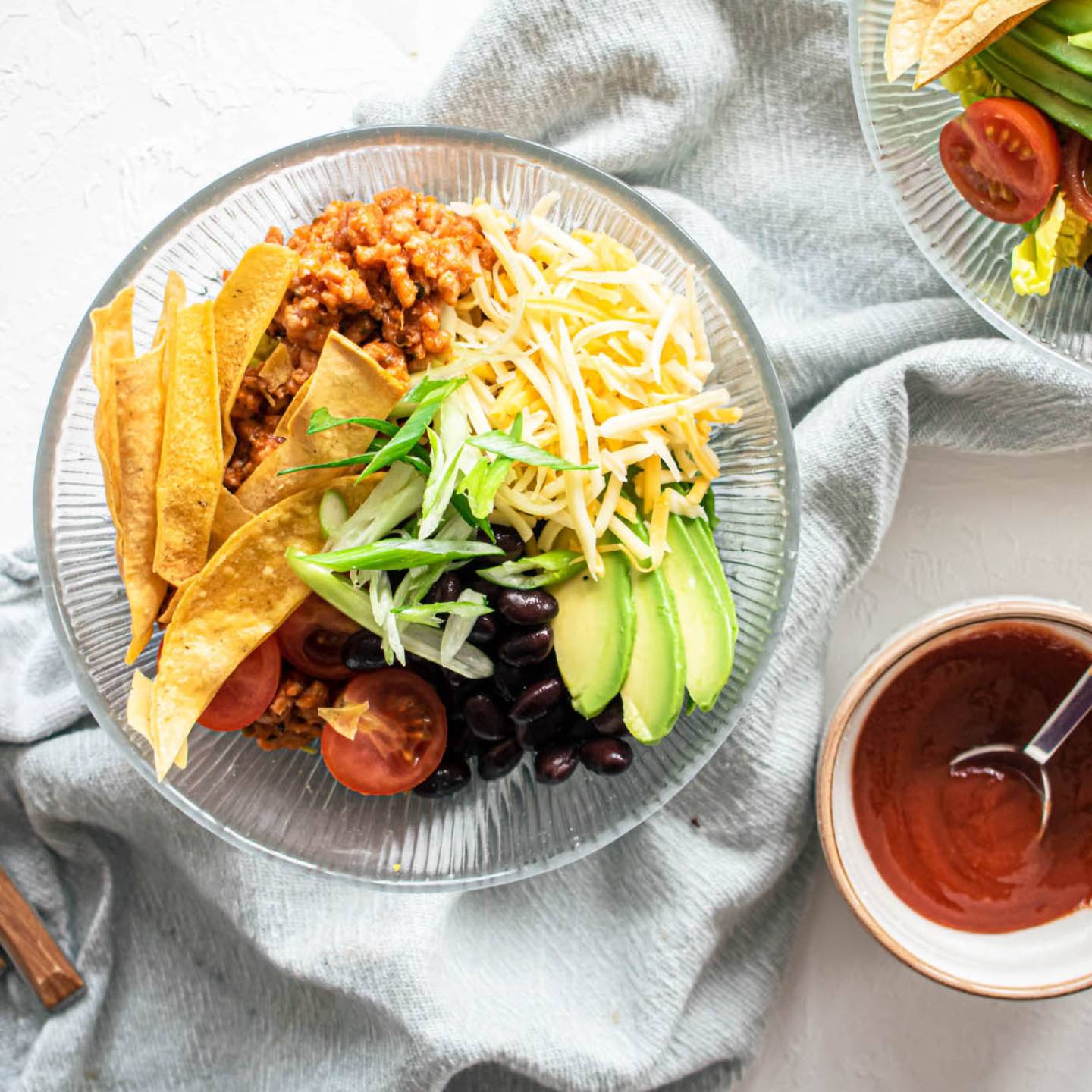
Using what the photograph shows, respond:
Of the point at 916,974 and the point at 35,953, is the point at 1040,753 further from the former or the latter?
the point at 35,953

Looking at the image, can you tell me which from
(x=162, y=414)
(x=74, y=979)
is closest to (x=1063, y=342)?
(x=162, y=414)

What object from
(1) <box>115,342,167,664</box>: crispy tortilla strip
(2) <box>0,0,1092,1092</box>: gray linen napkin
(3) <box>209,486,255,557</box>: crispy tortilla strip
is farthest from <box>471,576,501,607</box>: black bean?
(2) <box>0,0,1092,1092</box>: gray linen napkin

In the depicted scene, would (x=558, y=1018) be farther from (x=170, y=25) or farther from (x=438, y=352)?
(x=170, y=25)

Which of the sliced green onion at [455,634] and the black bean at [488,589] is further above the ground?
the black bean at [488,589]

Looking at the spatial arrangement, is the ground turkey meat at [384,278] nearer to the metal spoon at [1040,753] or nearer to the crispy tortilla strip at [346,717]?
the crispy tortilla strip at [346,717]

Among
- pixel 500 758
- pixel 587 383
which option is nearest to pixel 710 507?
pixel 587 383

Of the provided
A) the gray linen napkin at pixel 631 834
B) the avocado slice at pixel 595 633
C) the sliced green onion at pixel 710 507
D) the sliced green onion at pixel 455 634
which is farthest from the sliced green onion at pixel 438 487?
the gray linen napkin at pixel 631 834

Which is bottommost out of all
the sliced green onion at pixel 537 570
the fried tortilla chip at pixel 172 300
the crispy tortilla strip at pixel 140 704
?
the sliced green onion at pixel 537 570
